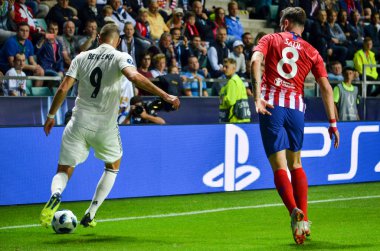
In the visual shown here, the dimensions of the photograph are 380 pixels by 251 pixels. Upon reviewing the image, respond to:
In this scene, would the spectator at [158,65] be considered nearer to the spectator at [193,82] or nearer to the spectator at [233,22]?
the spectator at [193,82]

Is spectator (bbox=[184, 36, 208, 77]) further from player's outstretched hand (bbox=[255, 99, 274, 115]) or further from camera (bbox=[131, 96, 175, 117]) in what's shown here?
player's outstretched hand (bbox=[255, 99, 274, 115])

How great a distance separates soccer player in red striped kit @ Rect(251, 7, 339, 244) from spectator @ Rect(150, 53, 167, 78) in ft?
25.0

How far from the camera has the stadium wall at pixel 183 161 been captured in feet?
38.5

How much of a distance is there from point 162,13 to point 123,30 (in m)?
2.07

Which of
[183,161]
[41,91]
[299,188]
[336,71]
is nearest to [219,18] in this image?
[336,71]

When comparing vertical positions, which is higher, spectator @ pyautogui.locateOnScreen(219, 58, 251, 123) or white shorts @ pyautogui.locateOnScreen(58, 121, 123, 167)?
white shorts @ pyautogui.locateOnScreen(58, 121, 123, 167)

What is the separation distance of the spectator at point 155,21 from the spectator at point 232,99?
416 cm

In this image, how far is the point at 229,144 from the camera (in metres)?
13.6

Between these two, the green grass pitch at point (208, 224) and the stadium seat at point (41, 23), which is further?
the stadium seat at point (41, 23)

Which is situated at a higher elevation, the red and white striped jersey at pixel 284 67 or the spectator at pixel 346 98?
the red and white striped jersey at pixel 284 67

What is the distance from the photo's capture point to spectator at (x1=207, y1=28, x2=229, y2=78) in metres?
18.7

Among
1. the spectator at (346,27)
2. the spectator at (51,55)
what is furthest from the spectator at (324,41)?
the spectator at (51,55)

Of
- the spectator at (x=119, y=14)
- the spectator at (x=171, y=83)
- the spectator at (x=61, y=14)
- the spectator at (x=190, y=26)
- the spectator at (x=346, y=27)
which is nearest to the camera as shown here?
the spectator at (x=171, y=83)

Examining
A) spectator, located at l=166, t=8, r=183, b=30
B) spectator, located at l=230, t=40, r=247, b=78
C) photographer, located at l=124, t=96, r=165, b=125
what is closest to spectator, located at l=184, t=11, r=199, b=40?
spectator, located at l=166, t=8, r=183, b=30
